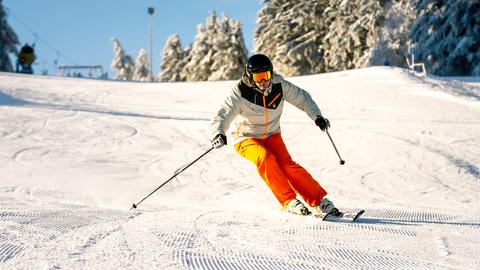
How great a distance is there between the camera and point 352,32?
33188mm

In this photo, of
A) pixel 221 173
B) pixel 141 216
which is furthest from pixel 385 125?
pixel 141 216

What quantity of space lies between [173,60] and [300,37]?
21.4 metres

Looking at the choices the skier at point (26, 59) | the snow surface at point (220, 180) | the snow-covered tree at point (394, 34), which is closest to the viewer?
the snow surface at point (220, 180)

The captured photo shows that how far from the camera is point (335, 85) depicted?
14625 mm

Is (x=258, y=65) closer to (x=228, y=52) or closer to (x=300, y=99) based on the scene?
(x=300, y=99)

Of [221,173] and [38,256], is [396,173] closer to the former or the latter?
[221,173]

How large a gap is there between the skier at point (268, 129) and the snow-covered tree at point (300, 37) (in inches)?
1270

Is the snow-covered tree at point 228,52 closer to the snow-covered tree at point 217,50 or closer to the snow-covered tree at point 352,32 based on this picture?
the snow-covered tree at point 217,50

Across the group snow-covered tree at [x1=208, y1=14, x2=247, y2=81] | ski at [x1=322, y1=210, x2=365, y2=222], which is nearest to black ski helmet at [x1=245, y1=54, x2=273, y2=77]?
ski at [x1=322, y1=210, x2=365, y2=222]

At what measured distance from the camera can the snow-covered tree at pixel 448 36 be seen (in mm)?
28375

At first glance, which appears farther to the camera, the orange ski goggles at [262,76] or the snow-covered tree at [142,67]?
the snow-covered tree at [142,67]

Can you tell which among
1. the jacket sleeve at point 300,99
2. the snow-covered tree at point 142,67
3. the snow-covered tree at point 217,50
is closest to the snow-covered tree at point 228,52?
the snow-covered tree at point 217,50

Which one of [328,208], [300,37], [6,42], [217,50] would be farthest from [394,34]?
[328,208]

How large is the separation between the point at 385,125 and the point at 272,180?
5875 millimetres
